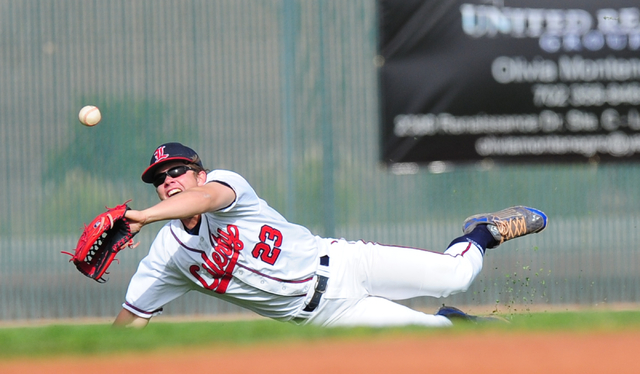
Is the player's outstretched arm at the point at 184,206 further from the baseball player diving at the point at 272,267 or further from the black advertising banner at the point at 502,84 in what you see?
the black advertising banner at the point at 502,84

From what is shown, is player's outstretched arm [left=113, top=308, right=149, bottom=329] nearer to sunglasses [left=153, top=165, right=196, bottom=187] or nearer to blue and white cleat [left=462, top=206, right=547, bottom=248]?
sunglasses [left=153, top=165, right=196, bottom=187]

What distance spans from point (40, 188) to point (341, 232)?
3.48 meters

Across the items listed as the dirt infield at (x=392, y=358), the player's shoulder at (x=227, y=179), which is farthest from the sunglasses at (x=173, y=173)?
the dirt infield at (x=392, y=358)

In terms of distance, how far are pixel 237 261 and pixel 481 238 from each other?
177 cm

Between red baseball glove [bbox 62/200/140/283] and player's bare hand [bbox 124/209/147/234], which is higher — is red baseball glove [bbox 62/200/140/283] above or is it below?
below

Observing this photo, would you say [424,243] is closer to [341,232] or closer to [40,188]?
[341,232]

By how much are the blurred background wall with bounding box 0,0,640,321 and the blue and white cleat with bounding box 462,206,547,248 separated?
2.88 m

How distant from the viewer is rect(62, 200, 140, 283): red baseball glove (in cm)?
373

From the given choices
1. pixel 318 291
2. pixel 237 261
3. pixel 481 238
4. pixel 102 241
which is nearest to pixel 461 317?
pixel 481 238

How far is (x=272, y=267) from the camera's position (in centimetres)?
470

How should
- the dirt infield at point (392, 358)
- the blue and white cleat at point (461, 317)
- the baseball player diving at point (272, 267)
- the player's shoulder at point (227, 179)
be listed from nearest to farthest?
1. the dirt infield at point (392, 358)
2. the player's shoulder at point (227, 179)
3. the baseball player diving at point (272, 267)
4. the blue and white cleat at point (461, 317)

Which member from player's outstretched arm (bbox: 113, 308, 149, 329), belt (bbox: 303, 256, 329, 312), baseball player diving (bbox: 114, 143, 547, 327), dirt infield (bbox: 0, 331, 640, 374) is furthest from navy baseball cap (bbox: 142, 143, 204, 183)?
dirt infield (bbox: 0, 331, 640, 374)

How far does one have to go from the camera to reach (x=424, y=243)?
341 inches

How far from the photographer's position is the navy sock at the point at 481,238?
529cm
